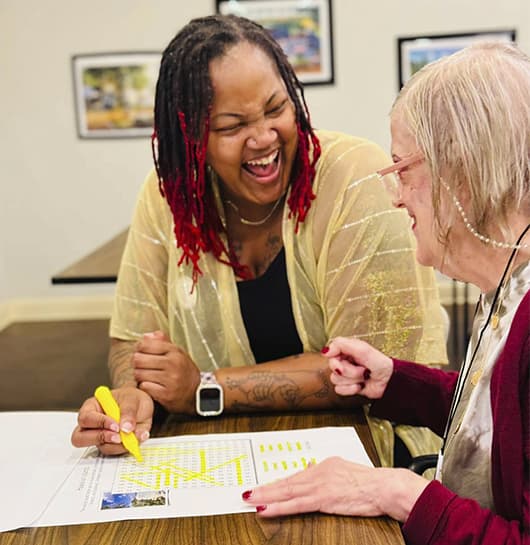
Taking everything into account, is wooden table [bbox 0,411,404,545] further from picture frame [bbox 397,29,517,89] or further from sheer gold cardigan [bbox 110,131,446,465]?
picture frame [bbox 397,29,517,89]

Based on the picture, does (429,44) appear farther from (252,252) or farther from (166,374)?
(166,374)

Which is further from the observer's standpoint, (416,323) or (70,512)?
(416,323)

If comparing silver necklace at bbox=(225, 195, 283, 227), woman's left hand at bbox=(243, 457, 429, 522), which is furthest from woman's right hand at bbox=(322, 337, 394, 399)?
silver necklace at bbox=(225, 195, 283, 227)

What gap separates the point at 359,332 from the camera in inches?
62.7

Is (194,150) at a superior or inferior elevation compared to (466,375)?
superior

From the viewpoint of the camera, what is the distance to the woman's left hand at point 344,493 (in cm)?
100

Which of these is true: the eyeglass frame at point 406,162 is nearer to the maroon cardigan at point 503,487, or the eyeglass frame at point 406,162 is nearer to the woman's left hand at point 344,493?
the maroon cardigan at point 503,487

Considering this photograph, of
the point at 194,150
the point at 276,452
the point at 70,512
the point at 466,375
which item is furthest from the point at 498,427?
the point at 194,150

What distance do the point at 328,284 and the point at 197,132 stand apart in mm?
419

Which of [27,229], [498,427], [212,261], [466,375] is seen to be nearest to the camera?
[498,427]

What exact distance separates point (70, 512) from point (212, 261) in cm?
78

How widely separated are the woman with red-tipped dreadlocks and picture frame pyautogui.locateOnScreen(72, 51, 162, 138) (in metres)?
3.88

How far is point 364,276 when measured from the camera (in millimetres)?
1604

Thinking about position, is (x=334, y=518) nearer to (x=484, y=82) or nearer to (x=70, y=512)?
(x=70, y=512)
